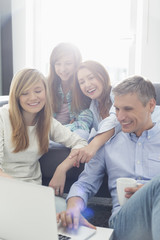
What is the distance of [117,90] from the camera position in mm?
1366

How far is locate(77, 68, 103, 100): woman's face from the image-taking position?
203cm

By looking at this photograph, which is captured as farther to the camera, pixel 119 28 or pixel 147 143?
pixel 119 28

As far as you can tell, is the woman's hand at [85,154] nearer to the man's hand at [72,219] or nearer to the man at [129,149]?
the man at [129,149]

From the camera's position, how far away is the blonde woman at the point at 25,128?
1.60 meters

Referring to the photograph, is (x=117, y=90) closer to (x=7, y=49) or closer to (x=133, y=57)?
(x=133, y=57)

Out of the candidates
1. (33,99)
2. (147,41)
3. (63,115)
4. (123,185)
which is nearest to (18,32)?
(147,41)

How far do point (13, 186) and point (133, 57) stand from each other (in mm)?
2577

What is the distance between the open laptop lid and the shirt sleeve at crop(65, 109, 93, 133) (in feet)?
3.80

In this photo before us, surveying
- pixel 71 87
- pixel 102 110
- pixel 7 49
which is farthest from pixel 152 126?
pixel 7 49

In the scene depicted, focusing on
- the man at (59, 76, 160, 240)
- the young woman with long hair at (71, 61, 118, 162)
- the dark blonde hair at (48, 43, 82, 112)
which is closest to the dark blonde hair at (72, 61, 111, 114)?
the young woman with long hair at (71, 61, 118, 162)

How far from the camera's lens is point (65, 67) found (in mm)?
2188

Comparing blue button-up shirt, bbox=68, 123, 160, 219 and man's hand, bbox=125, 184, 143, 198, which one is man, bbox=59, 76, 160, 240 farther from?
man's hand, bbox=125, 184, 143, 198

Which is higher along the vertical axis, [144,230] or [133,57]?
[133,57]

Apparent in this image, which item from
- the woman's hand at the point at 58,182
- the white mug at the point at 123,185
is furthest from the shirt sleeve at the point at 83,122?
the white mug at the point at 123,185
